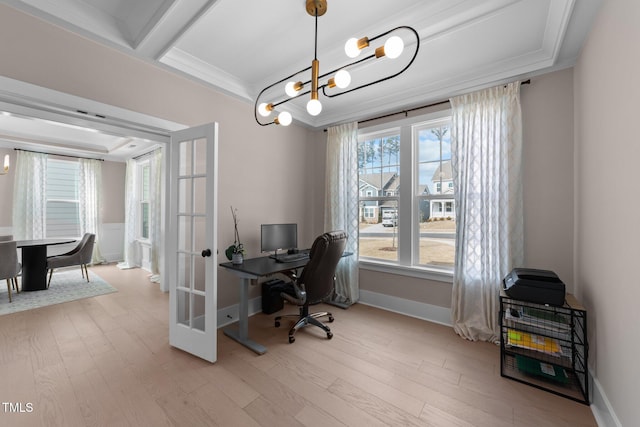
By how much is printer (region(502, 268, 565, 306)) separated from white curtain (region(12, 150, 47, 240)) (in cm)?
775

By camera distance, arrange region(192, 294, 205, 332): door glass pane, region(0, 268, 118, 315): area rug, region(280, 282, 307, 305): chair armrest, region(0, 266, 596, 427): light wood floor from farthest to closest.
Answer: region(0, 268, 118, 315): area rug
region(192, 294, 205, 332): door glass pane
region(280, 282, 307, 305): chair armrest
region(0, 266, 596, 427): light wood floor

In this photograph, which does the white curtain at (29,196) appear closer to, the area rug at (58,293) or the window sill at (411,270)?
the area rug at (58,293)

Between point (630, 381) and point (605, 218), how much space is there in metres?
→ 0.89

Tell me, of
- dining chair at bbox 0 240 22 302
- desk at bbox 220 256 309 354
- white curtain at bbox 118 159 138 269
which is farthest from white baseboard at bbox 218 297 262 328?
white curtain at bbox 118 159 138 269

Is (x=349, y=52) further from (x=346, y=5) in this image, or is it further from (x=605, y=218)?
(x=605, y=218)

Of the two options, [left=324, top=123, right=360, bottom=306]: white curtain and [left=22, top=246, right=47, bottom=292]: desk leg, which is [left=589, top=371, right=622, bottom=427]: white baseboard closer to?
[left=324, top=123, right=360, bottom=306]: white curtain

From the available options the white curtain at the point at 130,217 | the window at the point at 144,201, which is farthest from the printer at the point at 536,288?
→ the white curtain at the point at 130,217

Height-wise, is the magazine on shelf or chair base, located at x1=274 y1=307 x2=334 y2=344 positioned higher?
the magazine on shelf

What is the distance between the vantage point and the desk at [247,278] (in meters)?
2.32

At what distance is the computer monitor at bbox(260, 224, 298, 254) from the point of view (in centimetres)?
302

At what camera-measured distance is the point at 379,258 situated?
3.46m

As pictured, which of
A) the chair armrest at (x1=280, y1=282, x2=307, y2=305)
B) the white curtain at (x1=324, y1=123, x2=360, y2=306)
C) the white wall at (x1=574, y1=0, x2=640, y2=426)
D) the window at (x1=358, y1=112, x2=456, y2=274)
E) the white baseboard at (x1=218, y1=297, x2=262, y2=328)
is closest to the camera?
the white wall at (x1=574, y1=0, x2=640, y2=426)

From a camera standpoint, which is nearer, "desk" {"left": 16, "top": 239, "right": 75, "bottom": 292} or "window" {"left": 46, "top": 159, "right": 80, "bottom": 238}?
"desk" {"left": 16, "top": 239, "right": 75, "bottom": 292}

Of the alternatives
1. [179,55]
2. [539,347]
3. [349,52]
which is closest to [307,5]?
[349,52]
